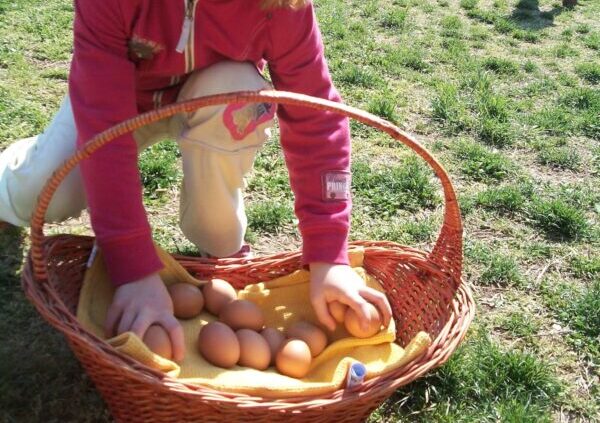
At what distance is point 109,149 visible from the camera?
5.28ft

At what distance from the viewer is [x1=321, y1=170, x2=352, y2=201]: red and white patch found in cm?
186

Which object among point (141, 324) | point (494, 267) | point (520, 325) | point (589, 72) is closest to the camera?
point (141, 324)

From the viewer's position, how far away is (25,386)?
5.68 ft

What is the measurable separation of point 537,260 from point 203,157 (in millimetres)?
1292

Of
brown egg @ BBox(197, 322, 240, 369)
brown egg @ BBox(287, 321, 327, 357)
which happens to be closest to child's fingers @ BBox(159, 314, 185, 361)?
brown egg @ BBox(197, 322, 240, 369)

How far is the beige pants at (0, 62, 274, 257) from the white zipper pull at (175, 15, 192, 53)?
0.13 metres

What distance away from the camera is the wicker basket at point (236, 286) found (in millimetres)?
1397

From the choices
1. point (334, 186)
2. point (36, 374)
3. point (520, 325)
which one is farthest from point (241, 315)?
point (520, 325)

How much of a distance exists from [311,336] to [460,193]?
4.40ft

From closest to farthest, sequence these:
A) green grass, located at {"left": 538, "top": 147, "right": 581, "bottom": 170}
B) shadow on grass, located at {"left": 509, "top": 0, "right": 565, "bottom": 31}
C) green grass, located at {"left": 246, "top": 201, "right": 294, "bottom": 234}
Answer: green grass, located at {"left": 246, "top": 201, "right": 294, "bottom": 234}
green grass, located at {"left": 538, "top": 147, "right": 581, "bottom": 170}
shadow on grass, located at {"left": 509, "top": 0, "right": 565, "bottom": 31}

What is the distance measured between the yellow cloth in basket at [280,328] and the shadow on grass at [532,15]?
415 cm

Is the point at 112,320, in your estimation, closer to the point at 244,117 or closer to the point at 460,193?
the point at 244,117

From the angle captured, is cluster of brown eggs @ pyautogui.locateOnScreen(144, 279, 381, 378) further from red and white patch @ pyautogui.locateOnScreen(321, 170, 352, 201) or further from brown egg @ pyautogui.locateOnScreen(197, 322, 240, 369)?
red and white patch @ pyautogui.locateOnScreen(321, 170, 352, 201)

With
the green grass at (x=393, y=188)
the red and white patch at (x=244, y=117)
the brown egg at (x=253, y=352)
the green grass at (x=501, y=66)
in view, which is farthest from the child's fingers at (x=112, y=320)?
the green grass at (x=501, y=66)
